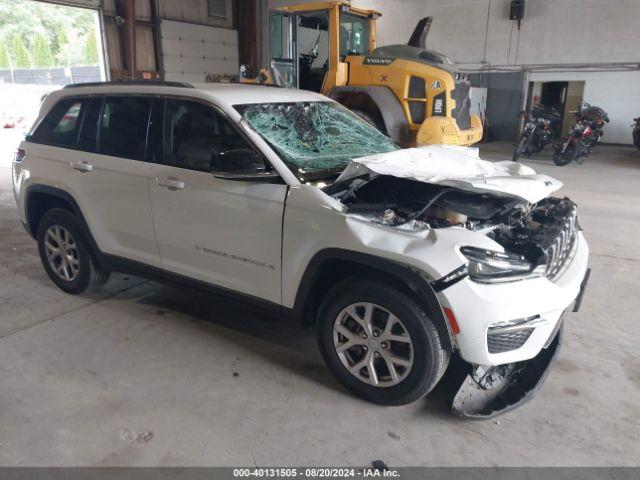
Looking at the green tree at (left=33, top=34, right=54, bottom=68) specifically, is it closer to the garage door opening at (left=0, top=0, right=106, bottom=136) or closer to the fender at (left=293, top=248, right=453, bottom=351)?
the garage door opening at (left=0, top=0, right=106, bottom=136)

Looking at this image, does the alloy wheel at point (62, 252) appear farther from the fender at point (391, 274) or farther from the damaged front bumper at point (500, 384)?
the damaged front bumper at point (500, 384)

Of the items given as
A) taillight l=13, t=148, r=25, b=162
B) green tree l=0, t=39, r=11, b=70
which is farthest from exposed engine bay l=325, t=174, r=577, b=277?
green tree l=0, t=39, r=11, b=70

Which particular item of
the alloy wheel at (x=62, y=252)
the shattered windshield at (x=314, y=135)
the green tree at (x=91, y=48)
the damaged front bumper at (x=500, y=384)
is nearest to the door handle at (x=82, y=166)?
the alloy wheel at (x=62, y=252)

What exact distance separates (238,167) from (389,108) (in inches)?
266

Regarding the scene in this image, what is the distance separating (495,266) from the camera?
Answer: 2346 millimetres

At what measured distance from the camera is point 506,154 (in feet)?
41.4

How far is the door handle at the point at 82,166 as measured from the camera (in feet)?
11.9

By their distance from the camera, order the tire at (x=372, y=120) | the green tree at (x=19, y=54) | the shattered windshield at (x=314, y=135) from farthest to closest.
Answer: the green tree at (x=19, y=54) < the tire at (x=372, y=120) < the shattered windshield at (x=314, y=135)

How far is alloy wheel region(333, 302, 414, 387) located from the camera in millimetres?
2576

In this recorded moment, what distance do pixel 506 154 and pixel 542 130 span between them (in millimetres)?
1089

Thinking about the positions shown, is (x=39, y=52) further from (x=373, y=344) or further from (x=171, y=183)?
(x=373, y=344)

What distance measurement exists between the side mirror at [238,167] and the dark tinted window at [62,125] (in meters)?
1.65

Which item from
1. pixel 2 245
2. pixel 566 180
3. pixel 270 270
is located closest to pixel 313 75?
pixel 566 180

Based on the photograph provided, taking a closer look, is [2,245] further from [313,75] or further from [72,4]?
[72,4]
